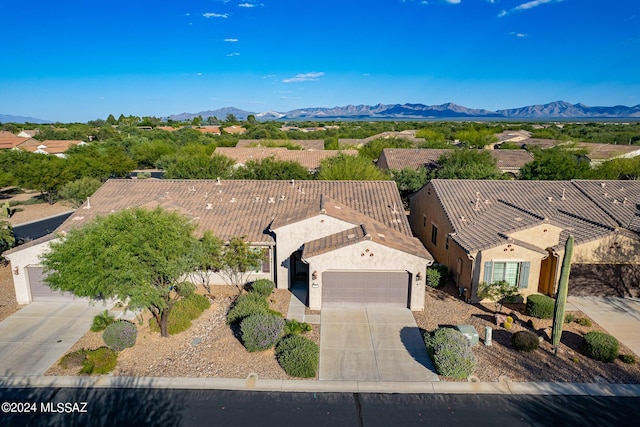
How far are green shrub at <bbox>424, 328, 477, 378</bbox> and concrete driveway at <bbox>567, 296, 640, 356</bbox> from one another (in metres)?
7.38

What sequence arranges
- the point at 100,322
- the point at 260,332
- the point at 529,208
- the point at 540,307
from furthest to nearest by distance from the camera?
the point at 529,208 < the point at 540,307 < the point at 100,322 < the point at 260,332

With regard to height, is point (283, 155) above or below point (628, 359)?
above

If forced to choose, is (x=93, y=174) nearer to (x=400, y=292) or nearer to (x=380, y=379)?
(x=400, y=292)

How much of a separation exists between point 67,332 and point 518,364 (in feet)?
60.5

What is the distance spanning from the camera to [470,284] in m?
20.3

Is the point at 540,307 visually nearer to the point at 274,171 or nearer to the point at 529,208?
the point at 529,208

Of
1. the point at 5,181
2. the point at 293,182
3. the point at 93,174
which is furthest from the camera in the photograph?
the point at 93,174

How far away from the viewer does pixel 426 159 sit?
4850 centimetres

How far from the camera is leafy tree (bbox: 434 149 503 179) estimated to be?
35.6 m

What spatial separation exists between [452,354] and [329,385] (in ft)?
14.8

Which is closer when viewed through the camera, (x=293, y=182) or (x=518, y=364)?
(x=518, y=364)

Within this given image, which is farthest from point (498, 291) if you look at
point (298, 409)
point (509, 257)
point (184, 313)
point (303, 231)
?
point (184, 313)

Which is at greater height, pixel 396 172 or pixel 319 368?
pixel 396 172

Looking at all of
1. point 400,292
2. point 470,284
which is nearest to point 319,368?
point 400,292
